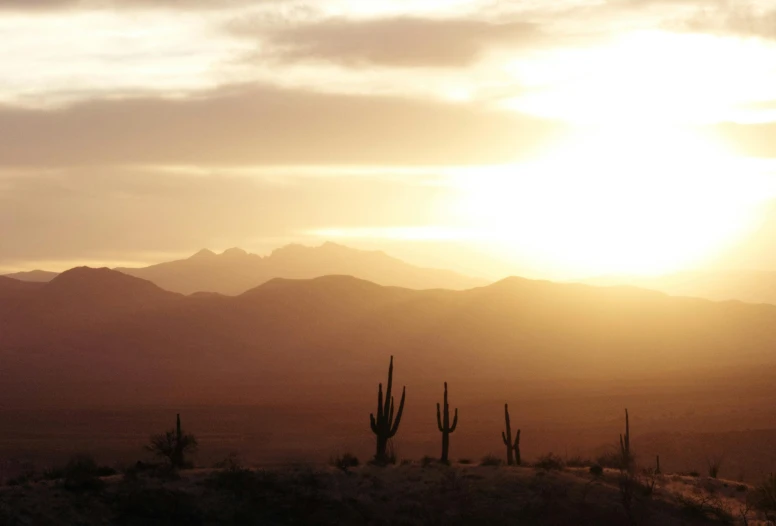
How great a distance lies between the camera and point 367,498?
88.5ft

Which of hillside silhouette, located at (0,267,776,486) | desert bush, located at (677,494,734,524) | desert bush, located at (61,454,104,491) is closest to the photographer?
desert bush, located at (61,454,104,491)

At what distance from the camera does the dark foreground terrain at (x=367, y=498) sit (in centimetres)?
2447

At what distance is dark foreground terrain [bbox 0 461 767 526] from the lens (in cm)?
2447

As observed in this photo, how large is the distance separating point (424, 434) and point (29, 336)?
263 ft

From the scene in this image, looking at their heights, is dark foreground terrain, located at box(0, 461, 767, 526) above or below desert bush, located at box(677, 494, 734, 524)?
above

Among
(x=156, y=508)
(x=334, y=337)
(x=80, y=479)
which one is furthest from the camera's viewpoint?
(x=334, y=337)

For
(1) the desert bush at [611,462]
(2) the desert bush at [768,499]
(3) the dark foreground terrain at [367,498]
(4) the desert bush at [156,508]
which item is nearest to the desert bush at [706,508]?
(3) the dark foreground terrain at [367,498]

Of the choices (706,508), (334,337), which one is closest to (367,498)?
(706,508)

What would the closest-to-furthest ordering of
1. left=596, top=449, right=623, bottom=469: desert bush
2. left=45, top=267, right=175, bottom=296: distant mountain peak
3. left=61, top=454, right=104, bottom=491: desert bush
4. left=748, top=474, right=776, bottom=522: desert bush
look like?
1. left=61, top=454, right=104, bottom=491: desert bush
2. left=748, top=474, right=776, bottom=522: desert bush
3. left=596, top=449, right=623, bottom=469: desert bush
4. left=45, top=267, right=175, bottom=296: distant mountain peak

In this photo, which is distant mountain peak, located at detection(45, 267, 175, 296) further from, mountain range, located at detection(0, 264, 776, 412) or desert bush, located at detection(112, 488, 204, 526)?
desert bush, located at detection(112, 488, 204, 526)

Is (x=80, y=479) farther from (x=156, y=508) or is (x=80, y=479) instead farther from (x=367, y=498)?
(x=367, y=498)

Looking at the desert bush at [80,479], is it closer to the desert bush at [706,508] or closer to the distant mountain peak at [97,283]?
the desert bush at [706,508]

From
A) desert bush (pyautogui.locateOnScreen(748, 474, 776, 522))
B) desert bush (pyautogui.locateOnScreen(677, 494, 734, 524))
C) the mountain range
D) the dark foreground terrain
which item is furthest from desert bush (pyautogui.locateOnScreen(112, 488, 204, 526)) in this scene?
the mountain range

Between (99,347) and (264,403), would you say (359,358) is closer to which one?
(99,347)
